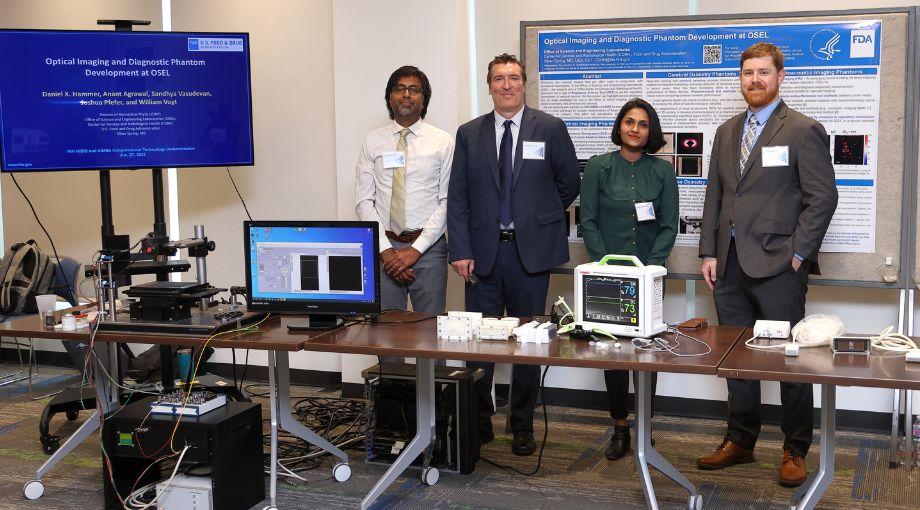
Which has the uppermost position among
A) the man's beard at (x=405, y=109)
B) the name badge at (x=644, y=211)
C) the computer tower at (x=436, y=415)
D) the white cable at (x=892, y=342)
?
the man's beard at (x=405, y=109)

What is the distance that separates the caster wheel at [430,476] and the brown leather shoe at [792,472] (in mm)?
1434

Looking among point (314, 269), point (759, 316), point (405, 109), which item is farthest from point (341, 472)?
point (759, 316)

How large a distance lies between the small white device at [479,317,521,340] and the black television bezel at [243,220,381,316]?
497 mm

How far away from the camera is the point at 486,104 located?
5.20m

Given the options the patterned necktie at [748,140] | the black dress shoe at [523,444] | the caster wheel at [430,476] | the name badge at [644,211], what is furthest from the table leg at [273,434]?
the patterned necktie at [748,140]

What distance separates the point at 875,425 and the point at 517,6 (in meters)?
2.86

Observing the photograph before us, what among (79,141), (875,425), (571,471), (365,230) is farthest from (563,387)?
(79,141)

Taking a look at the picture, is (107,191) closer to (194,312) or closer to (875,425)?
(194,312)

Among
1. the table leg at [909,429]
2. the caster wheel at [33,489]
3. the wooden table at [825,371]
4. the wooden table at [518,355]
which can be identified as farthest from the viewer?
the table leg at [909,429]

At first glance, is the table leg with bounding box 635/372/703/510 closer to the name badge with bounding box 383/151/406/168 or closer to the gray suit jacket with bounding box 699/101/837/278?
the gray suit jacket with bounding box 699/101/837/278

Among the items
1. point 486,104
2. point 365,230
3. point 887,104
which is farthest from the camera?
point 486,104

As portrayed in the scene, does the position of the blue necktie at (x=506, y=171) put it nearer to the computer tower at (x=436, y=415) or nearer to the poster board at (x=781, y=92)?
the poster board at (x=781, y=92)

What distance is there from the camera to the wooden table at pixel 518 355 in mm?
2998

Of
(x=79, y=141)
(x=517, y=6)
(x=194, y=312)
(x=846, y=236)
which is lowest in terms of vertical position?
(x=194, y=312)
